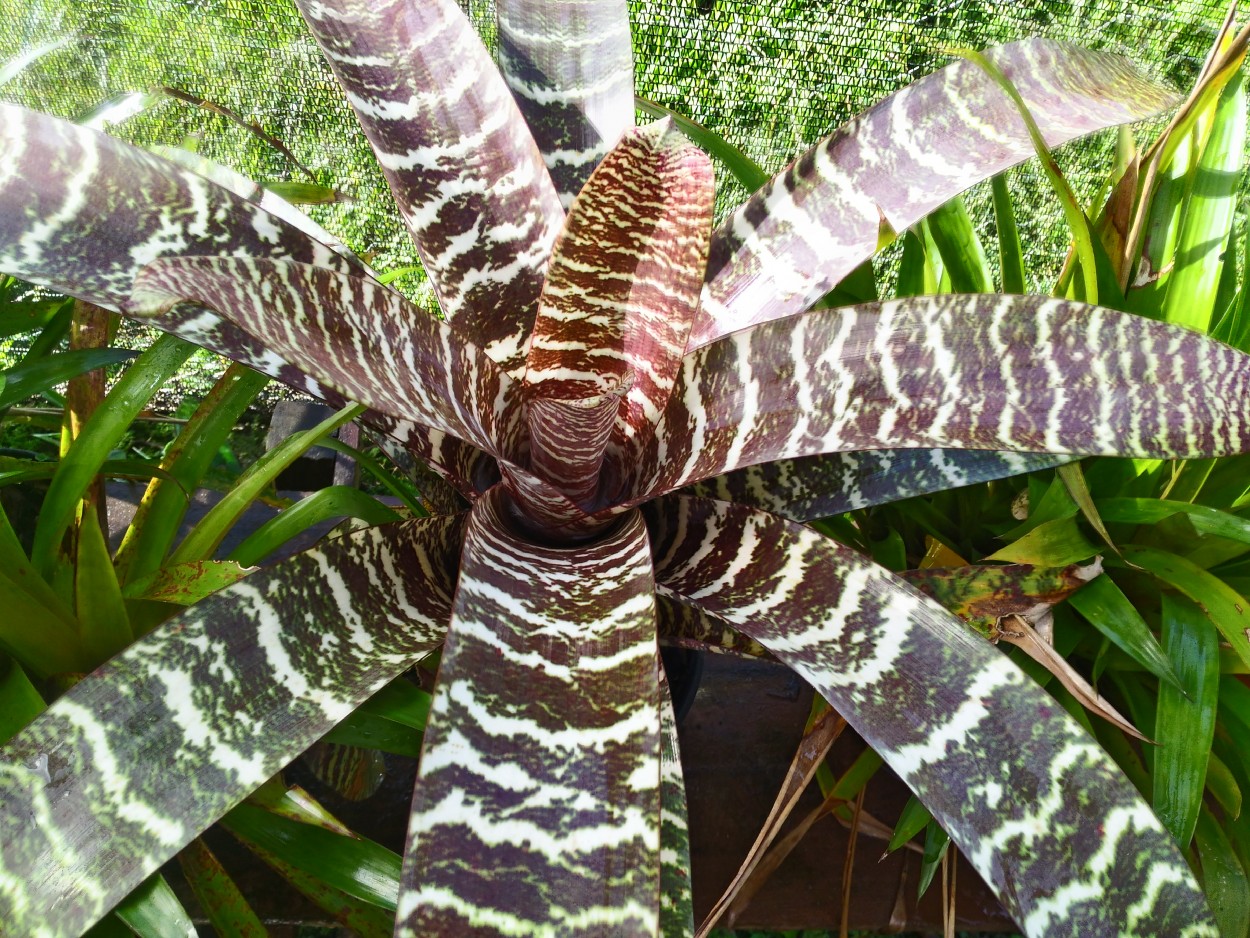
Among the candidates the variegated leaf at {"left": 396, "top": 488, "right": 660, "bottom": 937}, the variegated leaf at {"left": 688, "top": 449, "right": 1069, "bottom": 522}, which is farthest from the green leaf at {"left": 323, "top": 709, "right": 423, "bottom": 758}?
the variegated leaf at {"left": 688, "top": 449, "right": 1069, "bottom": 522}

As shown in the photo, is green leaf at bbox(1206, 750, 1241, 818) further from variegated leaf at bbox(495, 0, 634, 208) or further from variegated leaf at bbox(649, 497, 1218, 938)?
variegated leaf at bbox(495, 0, 634, 208)

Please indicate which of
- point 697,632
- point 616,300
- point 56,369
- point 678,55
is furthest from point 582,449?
point 678,55

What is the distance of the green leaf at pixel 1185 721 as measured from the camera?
1.81 ft

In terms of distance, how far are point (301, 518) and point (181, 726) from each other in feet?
0.84

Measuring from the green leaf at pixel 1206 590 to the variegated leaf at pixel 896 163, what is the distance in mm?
309

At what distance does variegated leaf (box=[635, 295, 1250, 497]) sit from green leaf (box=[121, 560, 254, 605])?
0.96 ft

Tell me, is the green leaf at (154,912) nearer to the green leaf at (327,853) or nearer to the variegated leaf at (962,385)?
the green leaf at (327,853)

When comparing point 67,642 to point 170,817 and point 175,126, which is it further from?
point 175,126

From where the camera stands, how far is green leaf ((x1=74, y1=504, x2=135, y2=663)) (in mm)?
563

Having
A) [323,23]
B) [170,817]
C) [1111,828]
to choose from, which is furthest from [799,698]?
[323,23]

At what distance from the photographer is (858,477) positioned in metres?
Answer: 0.58

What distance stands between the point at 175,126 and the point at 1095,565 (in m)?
1.30

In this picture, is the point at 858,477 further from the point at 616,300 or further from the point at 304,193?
the point at 304,193

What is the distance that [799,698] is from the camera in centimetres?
75
